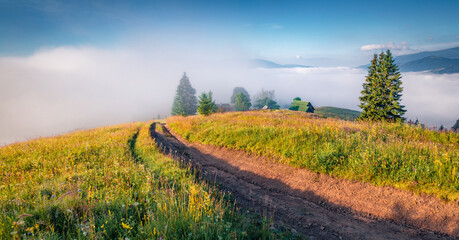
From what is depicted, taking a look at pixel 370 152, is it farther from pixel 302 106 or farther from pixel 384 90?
pixel 302 106

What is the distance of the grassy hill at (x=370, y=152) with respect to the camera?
6.61 m

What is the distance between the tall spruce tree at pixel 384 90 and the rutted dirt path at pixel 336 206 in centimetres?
2963

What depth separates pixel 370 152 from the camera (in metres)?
8.12

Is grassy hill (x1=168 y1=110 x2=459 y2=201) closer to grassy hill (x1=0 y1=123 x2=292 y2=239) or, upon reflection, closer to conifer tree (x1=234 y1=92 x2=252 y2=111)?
grassy hill (x1=0 y1=123 x2=292 y2=239)

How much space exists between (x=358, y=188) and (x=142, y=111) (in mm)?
178256

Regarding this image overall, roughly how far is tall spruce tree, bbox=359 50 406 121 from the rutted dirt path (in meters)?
29.6

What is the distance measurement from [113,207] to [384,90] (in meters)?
39.5

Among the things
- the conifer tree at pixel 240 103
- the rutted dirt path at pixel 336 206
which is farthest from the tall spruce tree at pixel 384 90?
the conifer tree at pixel 240 103

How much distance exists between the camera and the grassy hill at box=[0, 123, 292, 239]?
3461 mm

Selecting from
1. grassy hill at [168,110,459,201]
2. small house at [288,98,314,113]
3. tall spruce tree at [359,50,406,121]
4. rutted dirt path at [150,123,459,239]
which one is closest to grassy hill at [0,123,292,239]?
rutted dirt path at [150,123,459,239]

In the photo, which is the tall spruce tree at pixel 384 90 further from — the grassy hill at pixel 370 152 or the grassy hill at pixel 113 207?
the grassy hill at pixel 113 207

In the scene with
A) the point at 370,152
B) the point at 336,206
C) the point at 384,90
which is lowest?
the point at 336,206

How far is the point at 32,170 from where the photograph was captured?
8273 millimetres

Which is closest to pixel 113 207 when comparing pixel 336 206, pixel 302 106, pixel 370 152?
pixel 336 206
